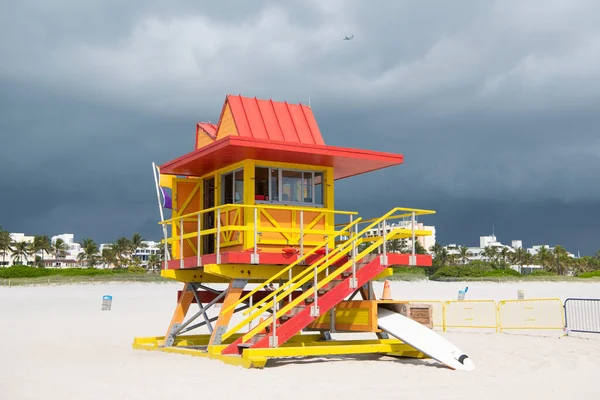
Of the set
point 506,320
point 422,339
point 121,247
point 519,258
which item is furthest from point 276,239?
point 519,258

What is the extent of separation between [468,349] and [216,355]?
7.14 meters

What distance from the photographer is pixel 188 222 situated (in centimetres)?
1984

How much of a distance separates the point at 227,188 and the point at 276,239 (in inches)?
86.6

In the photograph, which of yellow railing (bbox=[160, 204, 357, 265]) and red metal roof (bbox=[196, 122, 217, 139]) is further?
red metal roof (bbox=[196, 122, 217, 139])

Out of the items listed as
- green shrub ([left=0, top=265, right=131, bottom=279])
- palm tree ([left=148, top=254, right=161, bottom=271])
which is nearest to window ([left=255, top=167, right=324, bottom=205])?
green shrub ([left=0, top=265, right=131, bottom=279])

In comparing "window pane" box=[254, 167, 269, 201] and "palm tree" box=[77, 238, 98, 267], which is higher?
"palm tree" box=[77, 238, 98, 267]

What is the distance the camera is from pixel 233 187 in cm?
1798

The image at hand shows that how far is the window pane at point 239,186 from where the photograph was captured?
1781 cm

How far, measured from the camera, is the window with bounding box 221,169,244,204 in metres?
17.9

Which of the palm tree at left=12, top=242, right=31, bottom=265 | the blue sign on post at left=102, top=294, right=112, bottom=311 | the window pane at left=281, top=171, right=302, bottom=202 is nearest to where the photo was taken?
the window pane at left=281, top=171, right=302, bottom=202

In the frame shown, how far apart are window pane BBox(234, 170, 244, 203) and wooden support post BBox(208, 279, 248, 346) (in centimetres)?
229

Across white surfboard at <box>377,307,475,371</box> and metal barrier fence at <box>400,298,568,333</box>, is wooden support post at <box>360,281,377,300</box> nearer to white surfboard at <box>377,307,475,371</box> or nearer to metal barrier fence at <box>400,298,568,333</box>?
white surfboard at <box>377,307,475,371</box>

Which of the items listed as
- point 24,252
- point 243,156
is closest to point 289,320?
point 243,156

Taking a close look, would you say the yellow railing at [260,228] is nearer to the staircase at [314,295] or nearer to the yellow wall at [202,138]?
the staircase at [314,295]
